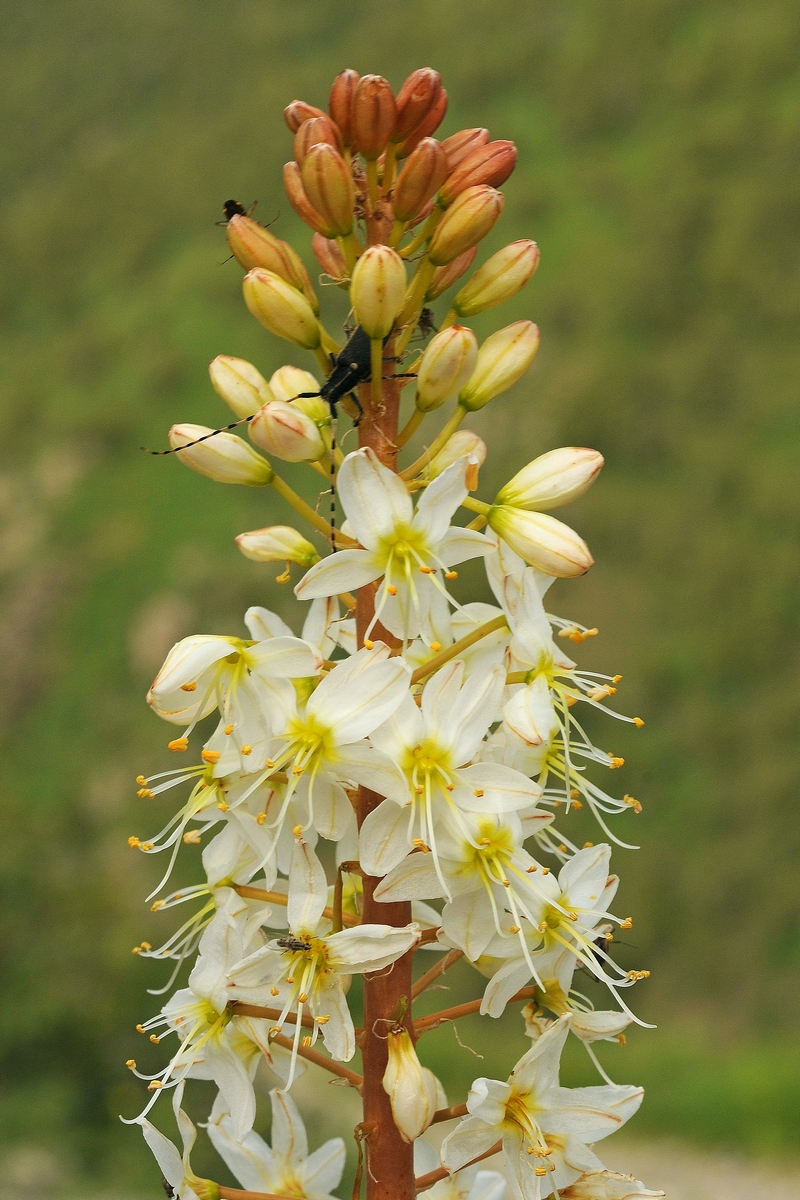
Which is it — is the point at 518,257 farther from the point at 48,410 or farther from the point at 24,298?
the point at 24,298

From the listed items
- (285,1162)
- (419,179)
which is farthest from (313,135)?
(285,1162)

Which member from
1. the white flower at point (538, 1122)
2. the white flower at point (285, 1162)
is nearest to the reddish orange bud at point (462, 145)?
the white flower at point (538, 1122)

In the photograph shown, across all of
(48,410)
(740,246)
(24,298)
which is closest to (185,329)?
Answer: (48,410)

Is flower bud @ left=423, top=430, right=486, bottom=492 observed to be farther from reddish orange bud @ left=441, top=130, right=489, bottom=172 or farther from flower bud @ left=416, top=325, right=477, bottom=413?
reddish orange bud @ left=441, top=130, right=489, bottom=172

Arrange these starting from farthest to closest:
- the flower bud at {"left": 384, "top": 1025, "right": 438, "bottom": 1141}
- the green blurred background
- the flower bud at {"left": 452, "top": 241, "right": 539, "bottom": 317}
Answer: the green blurred background
the flower bud at {"left": 452, "top": 241, "right": 539, "bottom": 317}
the flower bud at {"left": 384, "top": 1025, "right": 438, "bottom": 1141}

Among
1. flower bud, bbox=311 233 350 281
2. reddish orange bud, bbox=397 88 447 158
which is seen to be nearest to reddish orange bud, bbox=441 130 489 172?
reddish orange bud, bbox=397 88 447 158

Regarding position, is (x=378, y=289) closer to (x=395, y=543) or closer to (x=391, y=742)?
(x=395, y=543)

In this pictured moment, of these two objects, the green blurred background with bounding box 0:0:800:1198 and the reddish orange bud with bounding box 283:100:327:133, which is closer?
the reddish orange bud with bounding box 283:100:327:133
